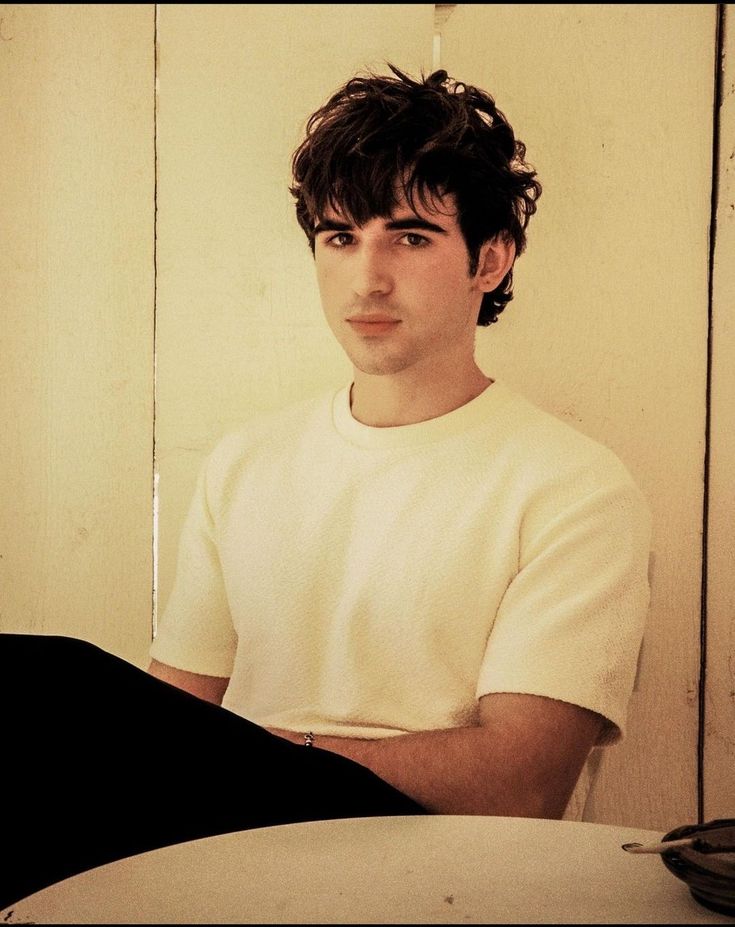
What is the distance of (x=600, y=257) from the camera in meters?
1.53

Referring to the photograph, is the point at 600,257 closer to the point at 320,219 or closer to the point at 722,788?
the point at 320,219

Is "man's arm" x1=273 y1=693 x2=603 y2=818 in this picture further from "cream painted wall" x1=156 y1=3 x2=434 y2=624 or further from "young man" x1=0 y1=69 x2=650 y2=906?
"cream painted wall" x1=156 y1=3 x2=434 y2=624

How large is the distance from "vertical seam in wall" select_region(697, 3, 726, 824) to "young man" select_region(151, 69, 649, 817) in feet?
0.84

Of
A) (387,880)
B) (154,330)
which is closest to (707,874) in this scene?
(387,880)

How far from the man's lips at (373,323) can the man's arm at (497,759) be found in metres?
0.53

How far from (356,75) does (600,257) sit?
48cm

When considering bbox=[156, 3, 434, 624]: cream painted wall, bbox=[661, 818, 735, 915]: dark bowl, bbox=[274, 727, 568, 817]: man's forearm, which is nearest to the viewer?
bbox=[661, 818, 735, 915]: dark bowl

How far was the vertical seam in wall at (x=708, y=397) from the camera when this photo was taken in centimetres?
152

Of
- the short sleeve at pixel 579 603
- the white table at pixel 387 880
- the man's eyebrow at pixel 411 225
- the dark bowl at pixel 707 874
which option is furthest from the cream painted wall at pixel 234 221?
the dark bowl at pixel 707 874

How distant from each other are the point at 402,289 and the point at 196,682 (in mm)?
657

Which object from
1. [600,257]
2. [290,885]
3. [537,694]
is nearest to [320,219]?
[600,257]

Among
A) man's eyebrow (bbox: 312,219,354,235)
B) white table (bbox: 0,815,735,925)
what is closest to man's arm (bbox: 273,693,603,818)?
white table (bbox: 0,815,735,925)

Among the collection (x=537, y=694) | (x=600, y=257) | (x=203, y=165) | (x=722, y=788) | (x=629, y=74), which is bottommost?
(x=722, y=788)

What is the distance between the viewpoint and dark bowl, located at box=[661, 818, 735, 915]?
0.65 m
